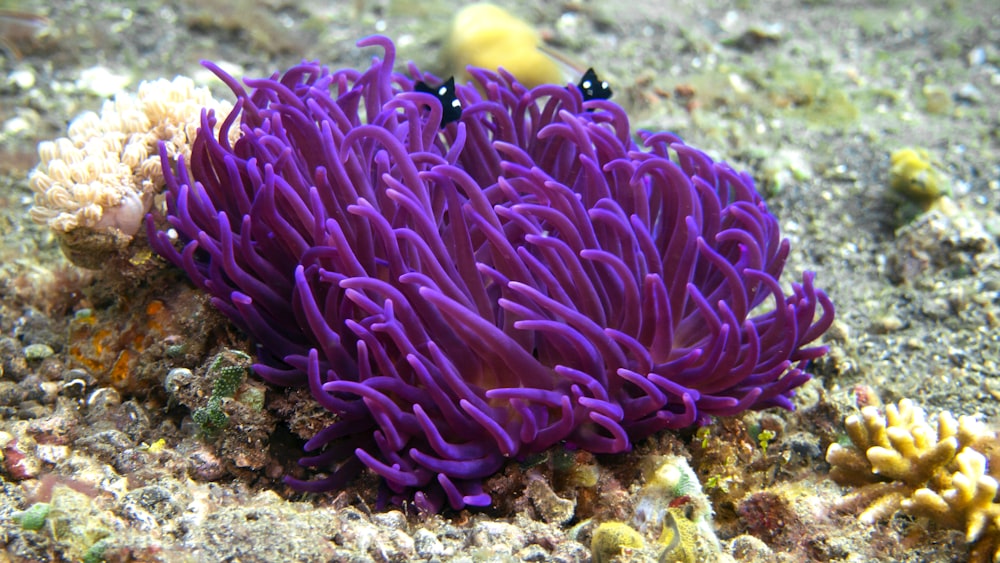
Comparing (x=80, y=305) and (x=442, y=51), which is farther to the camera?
(x=442, y=51)

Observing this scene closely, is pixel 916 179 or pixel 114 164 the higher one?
pixel 916 179

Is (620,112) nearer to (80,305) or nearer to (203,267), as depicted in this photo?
(203,267)

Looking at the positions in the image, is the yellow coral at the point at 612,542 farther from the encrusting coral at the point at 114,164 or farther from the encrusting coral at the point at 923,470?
the encrusting coral at the point at 114,164

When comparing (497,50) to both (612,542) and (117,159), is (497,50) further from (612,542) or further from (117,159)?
(612,542)

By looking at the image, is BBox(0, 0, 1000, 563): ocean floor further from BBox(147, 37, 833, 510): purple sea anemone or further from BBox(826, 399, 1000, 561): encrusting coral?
BBox(147, 37, 833, 510): purple sea anemone

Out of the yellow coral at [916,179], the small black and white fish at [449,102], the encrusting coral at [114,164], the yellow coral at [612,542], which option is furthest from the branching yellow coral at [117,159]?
the yellow coral at [916,179]

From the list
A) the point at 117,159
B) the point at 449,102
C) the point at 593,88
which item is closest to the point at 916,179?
the point at 593,88

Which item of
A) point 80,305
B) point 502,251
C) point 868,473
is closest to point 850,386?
point 868,473
